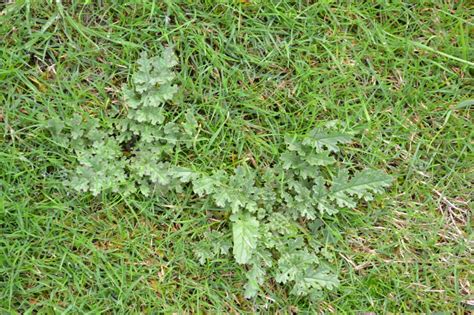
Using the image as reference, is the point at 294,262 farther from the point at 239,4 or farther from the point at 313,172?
the point at 239,4

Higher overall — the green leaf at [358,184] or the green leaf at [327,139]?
the green leaf at [327,139]

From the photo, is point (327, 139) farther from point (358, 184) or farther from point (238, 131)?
point (238, 131)

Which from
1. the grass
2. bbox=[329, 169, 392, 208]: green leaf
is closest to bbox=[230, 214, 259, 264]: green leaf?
the grass

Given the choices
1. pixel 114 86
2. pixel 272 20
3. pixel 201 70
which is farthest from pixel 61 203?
pixel 272 20

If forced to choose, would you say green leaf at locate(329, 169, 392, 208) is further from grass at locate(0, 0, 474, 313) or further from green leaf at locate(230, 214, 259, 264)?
green leaf at locate(230, 214, 259, 264)

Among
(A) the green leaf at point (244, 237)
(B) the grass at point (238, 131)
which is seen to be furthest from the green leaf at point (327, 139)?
(A) the green leaf at point (244, 237)

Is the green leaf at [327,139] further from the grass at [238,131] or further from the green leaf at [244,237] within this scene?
the green leaf at [244,237]
